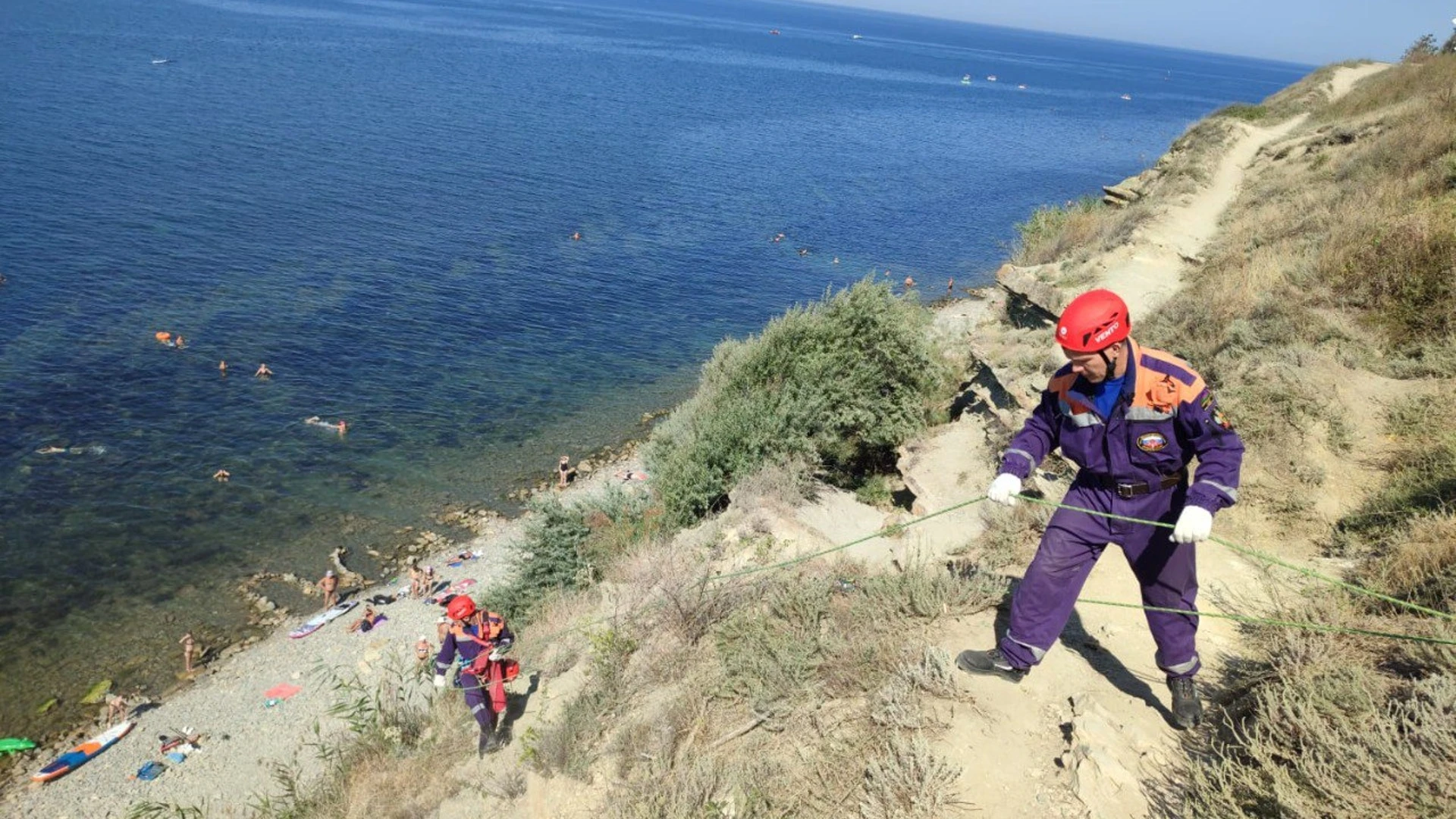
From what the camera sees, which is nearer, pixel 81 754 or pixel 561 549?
pixel 561 549

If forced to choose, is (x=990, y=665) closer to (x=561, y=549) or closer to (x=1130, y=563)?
(x=1130, y=563)

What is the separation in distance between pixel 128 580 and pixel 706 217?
1411 inches

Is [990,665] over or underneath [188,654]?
over

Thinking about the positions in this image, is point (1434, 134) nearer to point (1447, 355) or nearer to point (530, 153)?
point (1447, 355)

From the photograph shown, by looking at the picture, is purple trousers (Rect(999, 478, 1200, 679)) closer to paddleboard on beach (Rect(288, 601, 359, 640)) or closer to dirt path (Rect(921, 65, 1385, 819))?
dirt path (Rect(921, 65, 1385, 819))

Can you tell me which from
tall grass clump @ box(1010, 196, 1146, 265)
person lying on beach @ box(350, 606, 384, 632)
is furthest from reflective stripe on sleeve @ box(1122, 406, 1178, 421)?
person lying on beach @ box(350, 606, 384, 632)

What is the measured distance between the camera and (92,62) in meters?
64.8

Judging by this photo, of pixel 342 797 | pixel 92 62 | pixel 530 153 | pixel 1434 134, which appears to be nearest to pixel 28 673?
pixel 342 797

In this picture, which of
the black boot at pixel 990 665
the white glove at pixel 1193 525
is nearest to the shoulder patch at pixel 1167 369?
the white glove at pixel 1193 525

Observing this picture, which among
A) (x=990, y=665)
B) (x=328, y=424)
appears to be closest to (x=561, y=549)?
(x=990, y=665)

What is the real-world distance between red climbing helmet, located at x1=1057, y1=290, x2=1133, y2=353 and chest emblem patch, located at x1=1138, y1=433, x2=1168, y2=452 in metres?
0.63

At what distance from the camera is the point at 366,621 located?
54.6ft

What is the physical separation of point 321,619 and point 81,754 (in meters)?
4.36

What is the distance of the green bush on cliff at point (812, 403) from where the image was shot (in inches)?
556
